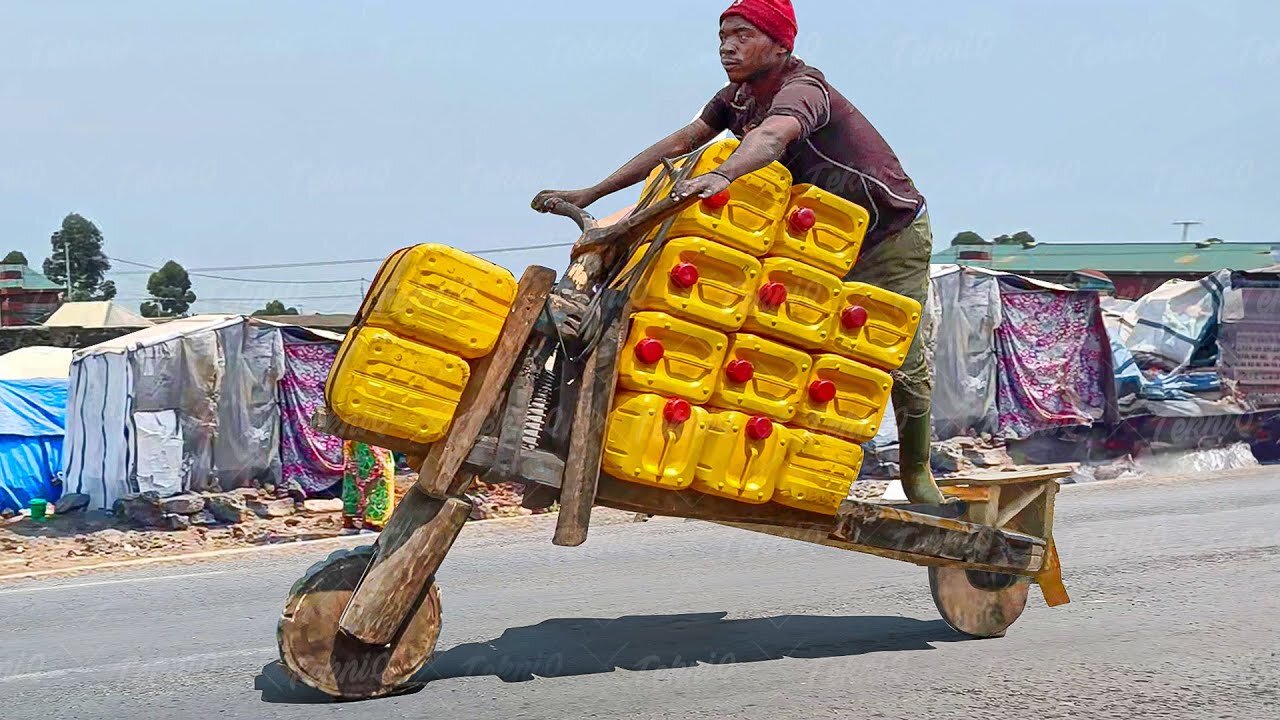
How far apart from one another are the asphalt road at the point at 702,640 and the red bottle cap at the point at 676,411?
1.01 meters

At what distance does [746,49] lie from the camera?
496cm

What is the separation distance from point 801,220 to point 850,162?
0.44 metres

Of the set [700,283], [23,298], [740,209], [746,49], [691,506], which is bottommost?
[691,506]

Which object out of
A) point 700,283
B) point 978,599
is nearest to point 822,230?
point 700,283

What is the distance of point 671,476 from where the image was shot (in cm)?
466

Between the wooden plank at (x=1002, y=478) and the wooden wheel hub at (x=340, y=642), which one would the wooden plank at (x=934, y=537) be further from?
the wooden wheel hub at (x=340, y=642)

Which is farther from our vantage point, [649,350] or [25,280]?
[25,280]

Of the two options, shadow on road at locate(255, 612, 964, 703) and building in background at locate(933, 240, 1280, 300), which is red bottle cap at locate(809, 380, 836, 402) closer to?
shadow on road at locate(255, 612, 964, 703)

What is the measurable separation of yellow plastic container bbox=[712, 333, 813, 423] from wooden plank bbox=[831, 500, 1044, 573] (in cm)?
58

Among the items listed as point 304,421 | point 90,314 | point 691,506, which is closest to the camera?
point 691,506

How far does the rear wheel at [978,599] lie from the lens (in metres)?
5.71

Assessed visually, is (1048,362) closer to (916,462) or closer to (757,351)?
(916,462)

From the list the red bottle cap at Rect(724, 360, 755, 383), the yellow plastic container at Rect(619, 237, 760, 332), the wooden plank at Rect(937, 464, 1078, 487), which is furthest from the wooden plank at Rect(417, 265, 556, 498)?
the wooden plank at Rect(937, 464, 1078, 487)

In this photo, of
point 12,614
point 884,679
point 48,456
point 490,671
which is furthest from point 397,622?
point 48,456
